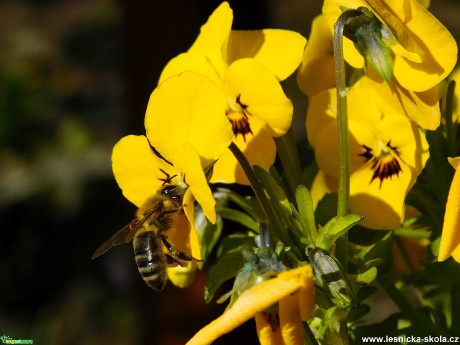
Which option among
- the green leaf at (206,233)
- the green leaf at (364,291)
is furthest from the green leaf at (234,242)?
the green leaf at (364,291)

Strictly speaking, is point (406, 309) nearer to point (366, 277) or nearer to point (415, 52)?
point (366, 277)

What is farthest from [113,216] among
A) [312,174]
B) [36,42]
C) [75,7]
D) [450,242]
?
[450,242]

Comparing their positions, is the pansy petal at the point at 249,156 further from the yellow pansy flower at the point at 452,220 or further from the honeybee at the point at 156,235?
the yellow pansy flower at the point at 452,220

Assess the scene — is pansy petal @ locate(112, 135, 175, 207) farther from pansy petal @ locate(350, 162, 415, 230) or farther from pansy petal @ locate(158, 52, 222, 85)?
pansy petal @ locate(350, 162, 415, 230)

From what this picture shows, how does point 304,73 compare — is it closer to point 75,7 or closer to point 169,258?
point 169,258

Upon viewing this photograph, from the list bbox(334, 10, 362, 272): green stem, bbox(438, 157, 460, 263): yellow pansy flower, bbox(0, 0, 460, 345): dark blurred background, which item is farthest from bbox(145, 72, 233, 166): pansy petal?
bbox(0, 0, 460, 345): dark blurred background
